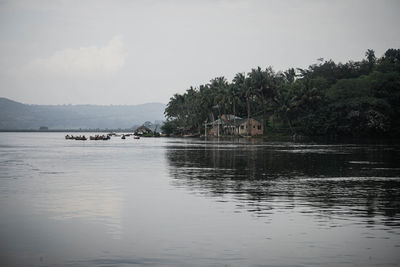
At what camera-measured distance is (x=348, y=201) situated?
76.8ft

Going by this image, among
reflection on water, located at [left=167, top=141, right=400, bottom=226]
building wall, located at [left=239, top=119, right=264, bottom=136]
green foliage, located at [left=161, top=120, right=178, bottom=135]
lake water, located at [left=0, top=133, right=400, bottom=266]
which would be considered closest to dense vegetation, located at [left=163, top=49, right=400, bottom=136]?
building wall, located at [left=239, top=119, right=264, bottom=136]

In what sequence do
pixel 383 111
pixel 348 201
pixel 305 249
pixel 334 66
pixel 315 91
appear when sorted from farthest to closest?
pixel 334 66 → pixel 315 91 → pixel 383 111 → pixel 348 201 → pixel 305 249

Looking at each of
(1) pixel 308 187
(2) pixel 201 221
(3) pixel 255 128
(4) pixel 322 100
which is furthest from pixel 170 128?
(2) pixel 201 221

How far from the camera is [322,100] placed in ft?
440

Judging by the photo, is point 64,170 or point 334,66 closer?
point 64,170

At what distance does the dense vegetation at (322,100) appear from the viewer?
124 metres

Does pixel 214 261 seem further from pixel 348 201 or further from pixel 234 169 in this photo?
pixel 234 169

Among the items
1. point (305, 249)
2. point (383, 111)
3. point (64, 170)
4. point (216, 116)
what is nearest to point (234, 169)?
point (64, 170)

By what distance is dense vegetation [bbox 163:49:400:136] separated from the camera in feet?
407

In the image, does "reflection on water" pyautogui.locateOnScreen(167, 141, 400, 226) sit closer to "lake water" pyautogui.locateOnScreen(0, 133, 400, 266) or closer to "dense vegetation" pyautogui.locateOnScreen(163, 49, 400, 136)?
"lake water" pyautogui.locateOnScreen(0, 133, 400, 266)

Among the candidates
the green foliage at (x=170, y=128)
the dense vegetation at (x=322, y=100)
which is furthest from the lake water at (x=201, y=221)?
the green foliage at (x=170, y=128)

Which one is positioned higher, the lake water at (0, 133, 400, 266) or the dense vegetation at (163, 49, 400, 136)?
the dense vegetation at (163, 49, 400, 136)

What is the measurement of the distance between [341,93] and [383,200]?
374 feet

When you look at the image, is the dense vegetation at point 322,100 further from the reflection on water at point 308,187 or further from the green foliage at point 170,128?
the reflection on water at point 308,187
